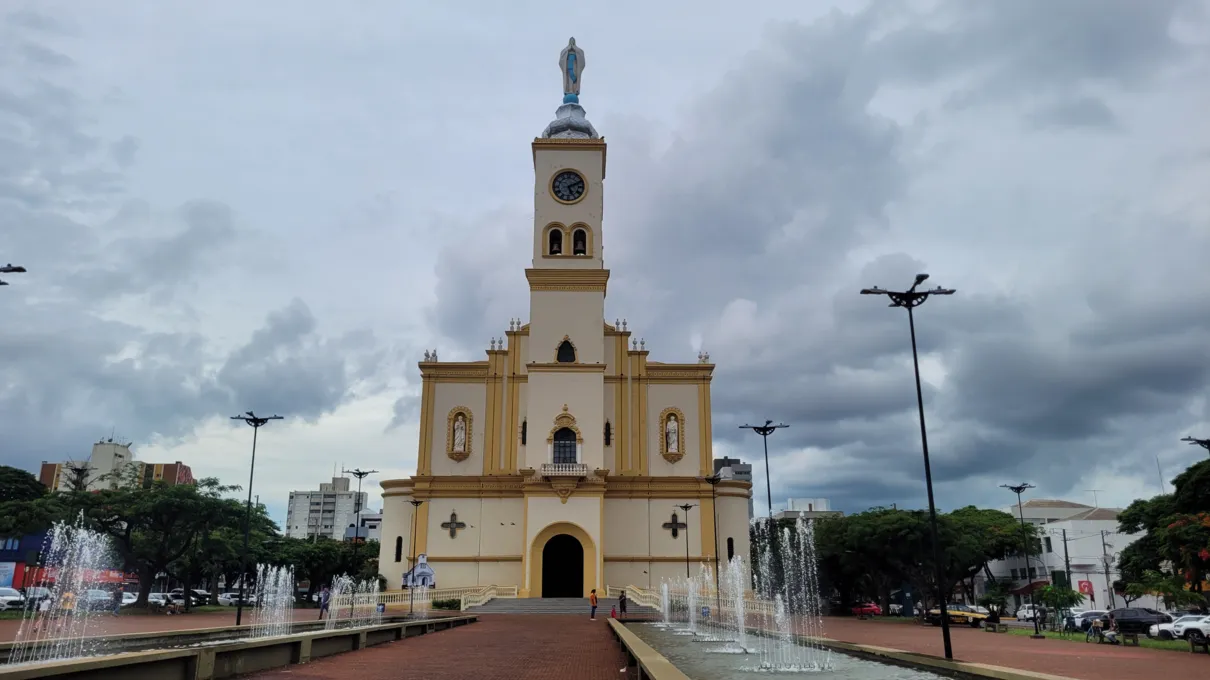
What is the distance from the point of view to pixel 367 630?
19891 millimetres

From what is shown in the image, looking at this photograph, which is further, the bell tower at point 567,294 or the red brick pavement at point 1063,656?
the bell tower at point 567,294

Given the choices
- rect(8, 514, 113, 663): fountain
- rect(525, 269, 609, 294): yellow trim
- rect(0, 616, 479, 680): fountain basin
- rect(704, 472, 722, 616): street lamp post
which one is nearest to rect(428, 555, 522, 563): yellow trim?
rect(704, 472, 722, 616): street lamp post

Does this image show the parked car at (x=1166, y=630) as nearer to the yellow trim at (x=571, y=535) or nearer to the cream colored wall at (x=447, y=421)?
the yellow trim at (x=571, y=535)

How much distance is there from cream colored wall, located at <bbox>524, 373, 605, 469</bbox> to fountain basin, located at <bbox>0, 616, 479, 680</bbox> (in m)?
24.4

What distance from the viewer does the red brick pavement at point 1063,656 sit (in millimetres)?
17266

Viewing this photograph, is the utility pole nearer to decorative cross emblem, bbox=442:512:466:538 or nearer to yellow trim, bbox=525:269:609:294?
yellow trim, bbox=525:269:609:294

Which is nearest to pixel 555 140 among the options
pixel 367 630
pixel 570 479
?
pixel 570 479

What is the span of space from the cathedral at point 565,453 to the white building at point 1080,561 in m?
25.9

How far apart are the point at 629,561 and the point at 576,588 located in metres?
3.13

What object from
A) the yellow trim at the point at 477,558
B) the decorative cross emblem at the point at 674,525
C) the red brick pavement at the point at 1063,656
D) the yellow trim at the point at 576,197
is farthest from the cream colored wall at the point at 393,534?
the red brick pavement at the point at 1063,656

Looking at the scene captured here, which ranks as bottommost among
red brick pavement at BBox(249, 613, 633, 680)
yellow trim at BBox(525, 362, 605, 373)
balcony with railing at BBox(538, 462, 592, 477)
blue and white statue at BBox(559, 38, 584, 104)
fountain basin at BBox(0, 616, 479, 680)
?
red brick pavement at BBox(249, 613, 633, 680)

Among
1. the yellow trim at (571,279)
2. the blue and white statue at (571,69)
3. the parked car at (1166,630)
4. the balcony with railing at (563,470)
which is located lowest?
the parked car at (1166,630)

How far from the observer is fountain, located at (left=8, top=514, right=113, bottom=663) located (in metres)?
18.5

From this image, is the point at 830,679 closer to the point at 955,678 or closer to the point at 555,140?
the point at 955,678
